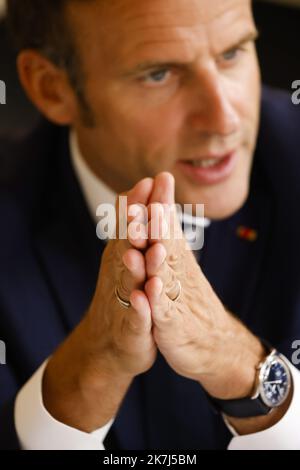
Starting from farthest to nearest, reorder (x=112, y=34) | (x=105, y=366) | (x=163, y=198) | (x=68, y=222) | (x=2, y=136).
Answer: (x=2, y=136) → (x=68, y=222) → (x=112, y=34) → (x=105, y=366) → (x=163, y=198)

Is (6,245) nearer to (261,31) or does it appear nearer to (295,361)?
(295,361)

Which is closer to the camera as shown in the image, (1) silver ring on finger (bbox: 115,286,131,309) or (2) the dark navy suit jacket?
(1) silver ring on finger (bbox: 115,286,131,309)

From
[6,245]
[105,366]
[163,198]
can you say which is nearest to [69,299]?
[6,245]

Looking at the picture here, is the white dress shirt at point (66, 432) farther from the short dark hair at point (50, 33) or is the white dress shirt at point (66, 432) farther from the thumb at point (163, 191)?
the short dark hair at point (50, 33)

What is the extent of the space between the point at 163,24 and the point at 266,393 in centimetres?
41

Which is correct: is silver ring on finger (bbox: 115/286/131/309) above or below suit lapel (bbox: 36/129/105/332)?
above

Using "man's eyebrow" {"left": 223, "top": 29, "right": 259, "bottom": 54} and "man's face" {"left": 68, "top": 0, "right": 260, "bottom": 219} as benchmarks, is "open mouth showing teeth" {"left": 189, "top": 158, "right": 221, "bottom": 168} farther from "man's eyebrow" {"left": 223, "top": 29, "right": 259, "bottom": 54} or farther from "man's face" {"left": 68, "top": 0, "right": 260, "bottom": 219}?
"man's eyebrow" {"left": 223, "top": 29, "right": 259, "bottom": 54}

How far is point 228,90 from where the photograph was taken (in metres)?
0.94

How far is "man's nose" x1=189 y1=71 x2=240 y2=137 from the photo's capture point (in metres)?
0.92

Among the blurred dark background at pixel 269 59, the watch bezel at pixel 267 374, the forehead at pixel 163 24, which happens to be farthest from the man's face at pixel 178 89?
the blurred dark background at pixel 269 59

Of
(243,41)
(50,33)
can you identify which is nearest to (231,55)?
(243,41)

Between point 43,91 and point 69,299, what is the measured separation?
0.29 metres

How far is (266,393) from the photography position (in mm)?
A: 811

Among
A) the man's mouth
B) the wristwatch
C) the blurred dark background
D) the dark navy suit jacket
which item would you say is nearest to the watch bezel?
the wristwatch
